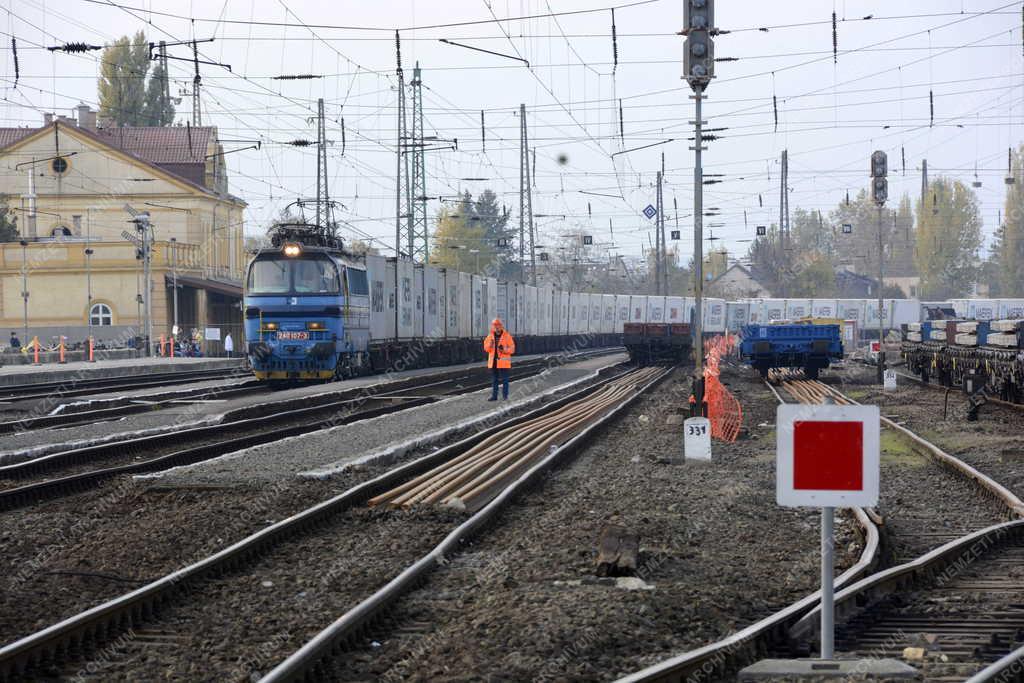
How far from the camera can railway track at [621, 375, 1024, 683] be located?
18.3 ft

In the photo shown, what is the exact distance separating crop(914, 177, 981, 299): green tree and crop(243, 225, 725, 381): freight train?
69.0m

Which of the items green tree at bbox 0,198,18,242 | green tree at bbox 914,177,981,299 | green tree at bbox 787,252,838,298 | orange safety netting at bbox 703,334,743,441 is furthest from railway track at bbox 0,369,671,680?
green tree at bbox 914,177,981,299

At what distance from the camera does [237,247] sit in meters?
73.4

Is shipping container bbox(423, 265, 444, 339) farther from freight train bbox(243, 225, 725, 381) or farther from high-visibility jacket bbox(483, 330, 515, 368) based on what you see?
high-visibility jacket bbox(483, 330, 515, 368)

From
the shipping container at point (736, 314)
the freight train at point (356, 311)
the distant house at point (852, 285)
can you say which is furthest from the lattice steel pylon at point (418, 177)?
the distant house at point (852, 285)

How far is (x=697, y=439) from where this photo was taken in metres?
14.7

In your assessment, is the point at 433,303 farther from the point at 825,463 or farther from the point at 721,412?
the point at 825,463

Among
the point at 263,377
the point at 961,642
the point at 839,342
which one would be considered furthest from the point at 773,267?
the point at 961,642

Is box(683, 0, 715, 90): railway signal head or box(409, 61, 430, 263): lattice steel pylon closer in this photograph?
box(683, 0, 715, 90): railway signal head

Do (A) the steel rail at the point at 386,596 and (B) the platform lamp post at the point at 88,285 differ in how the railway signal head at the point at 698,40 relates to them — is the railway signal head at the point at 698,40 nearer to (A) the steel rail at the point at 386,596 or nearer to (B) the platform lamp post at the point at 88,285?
(A) the steel rail at the point at 386,596

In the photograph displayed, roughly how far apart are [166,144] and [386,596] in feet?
225

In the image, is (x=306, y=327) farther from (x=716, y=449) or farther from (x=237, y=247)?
(x=237, y=247)

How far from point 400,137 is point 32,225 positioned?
2634 cm

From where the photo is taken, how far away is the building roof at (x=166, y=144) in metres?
69.2
